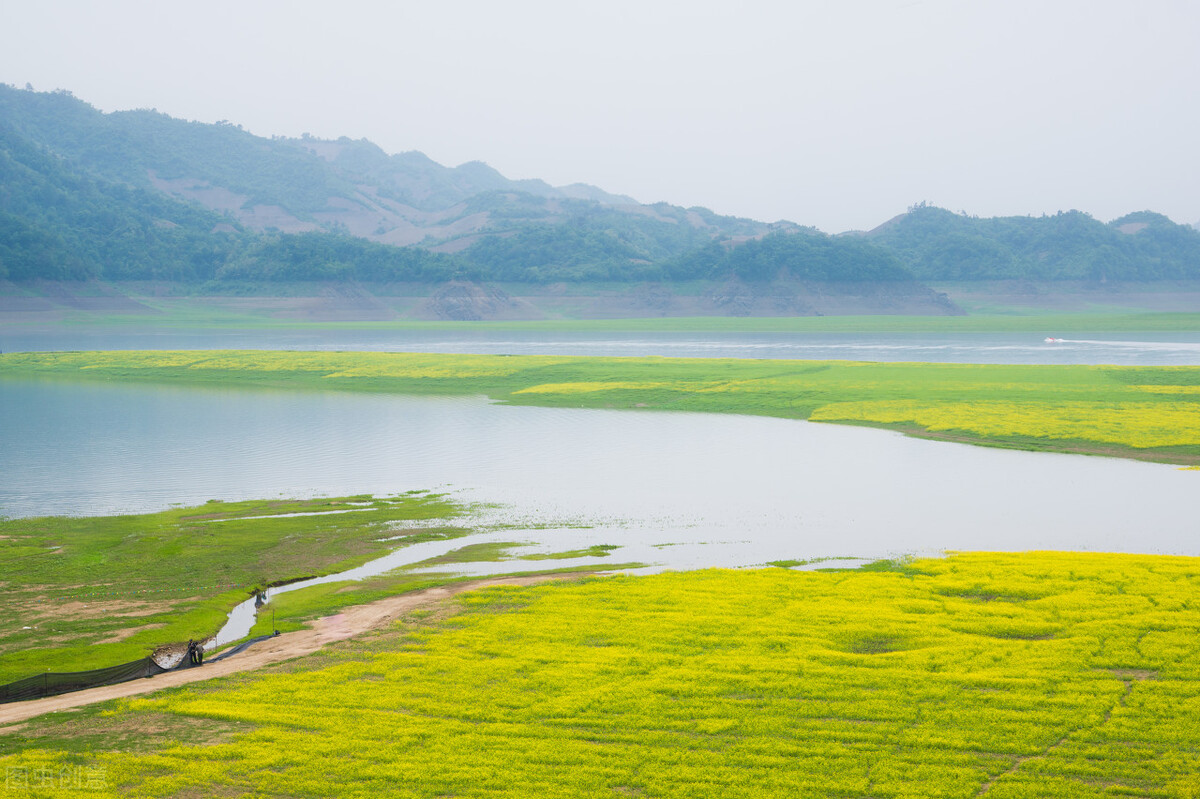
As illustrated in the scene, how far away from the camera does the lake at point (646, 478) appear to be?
72.7 ft

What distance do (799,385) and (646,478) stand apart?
88.1 ft

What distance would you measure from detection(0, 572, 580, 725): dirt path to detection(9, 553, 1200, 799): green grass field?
1.56ft

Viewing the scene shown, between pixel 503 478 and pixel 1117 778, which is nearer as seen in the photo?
pixel 1117 778

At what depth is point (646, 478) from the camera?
97.4 ft

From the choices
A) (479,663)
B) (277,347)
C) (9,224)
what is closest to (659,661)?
(479,663)

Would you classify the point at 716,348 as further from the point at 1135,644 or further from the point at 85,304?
the point at 85,304

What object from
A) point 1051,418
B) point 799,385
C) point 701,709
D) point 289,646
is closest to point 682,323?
point 799,385

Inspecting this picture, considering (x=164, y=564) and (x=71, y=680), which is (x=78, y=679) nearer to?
(x=71, y=680)

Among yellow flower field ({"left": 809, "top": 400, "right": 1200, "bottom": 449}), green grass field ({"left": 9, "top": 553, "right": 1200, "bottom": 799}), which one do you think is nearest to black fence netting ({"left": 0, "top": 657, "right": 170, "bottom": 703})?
green grass field ({"left": 9, "top": 553, "right": 1200, "bottom": 799})

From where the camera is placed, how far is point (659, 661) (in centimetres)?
1301

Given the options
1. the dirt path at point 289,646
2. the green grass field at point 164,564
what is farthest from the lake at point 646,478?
the dirt path at point 289,646

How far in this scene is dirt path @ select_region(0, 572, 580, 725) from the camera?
1198 cm

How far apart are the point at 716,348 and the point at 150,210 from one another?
147 metres

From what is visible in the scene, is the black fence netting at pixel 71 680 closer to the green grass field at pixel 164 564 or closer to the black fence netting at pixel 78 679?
the black fence netting at pixel 78 679
